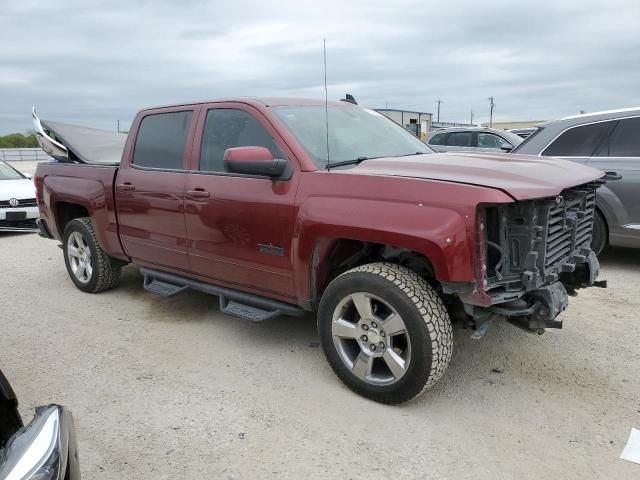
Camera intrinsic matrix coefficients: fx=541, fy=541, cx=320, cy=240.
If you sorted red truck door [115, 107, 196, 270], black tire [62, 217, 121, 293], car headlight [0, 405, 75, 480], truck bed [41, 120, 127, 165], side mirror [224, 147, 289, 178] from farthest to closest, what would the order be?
truck bed [41, 120, 127, 165]
black tire [62, 217, 121, 293]
red truck door [115, 107, 196, 270]
side mirror [224, 147, 289, 178]
car headlight [0, 405, 75, 480]

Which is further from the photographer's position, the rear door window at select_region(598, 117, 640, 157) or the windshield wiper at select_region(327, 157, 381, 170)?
the rear door window at select_region(598, 117, 640, 157)

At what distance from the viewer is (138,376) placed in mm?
3664

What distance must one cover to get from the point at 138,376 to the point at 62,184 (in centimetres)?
270

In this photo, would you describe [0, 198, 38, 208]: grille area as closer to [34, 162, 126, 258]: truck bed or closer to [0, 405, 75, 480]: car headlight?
[34, 162, 126, 258]: truck bed

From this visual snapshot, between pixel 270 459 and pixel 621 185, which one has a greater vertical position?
pixel 621 185

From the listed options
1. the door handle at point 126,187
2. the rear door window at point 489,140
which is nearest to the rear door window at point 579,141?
the door handle at point 126,187

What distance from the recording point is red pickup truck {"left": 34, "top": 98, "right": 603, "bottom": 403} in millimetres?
2898

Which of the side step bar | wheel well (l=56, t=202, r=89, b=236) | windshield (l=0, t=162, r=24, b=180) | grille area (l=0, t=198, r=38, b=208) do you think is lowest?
the side step bar

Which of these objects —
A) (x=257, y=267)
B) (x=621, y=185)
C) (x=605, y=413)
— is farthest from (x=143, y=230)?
(x=621, y=185)

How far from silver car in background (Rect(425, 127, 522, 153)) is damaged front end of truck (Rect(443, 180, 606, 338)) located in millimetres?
7821

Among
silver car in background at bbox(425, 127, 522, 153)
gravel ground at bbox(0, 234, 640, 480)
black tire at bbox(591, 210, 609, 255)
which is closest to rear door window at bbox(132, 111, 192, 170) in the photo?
gravel ground at bbox(0, 234, 640, 480)

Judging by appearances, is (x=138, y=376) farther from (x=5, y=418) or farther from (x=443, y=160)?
(x=443, y=160)

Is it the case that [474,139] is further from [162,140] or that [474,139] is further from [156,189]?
Answer: [156,189]

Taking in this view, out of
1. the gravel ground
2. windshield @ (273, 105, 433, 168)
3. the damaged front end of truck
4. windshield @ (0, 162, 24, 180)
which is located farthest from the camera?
windshield @ (0, 162, 24, 180)
